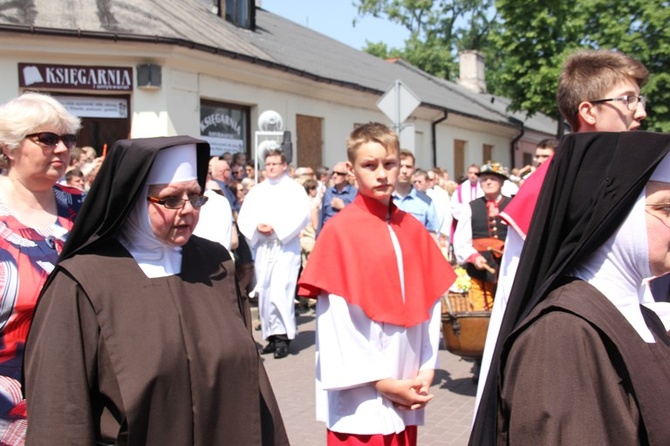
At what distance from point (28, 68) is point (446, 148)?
1655cm

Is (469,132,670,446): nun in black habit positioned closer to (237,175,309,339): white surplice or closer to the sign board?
(237,175,309,339): white surplice

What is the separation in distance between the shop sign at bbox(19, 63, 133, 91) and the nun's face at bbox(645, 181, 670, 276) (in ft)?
39.7

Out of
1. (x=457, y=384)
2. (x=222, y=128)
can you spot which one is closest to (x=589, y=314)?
(x=457, y=384)

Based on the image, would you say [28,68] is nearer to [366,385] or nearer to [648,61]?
[366,385]

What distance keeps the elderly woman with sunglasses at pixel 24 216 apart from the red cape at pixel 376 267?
3.92ft

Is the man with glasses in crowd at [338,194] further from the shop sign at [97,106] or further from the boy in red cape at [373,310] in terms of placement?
the boy in red cape at [373,310]

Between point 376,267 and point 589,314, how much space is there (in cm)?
174

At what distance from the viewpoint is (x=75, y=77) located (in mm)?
13023

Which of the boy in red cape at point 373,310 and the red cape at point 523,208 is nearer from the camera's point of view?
the red cape at point 523,208

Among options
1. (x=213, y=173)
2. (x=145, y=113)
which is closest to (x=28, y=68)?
(x=145, y=113)

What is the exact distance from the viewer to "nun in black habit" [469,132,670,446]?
210 cm

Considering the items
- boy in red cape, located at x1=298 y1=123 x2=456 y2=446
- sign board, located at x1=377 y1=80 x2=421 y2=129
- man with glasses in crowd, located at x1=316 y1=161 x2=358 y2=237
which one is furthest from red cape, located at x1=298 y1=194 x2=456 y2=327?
sign board, located at x1=377 y1=80 x2=421 y2=129

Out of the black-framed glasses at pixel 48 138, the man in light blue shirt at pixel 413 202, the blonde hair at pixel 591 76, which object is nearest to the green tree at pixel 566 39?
the man in light blue shirt at pixel 413 202

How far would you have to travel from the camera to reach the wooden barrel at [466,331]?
21.5 ft
